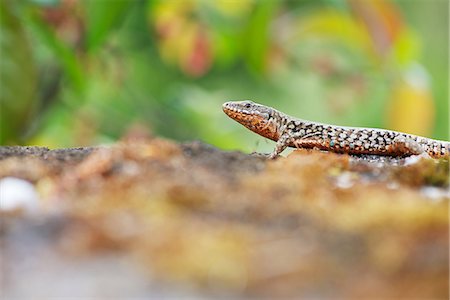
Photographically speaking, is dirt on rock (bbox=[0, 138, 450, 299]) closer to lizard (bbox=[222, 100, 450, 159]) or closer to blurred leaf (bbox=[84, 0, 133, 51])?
lizard (bbox=[222, 100, 450, 159])

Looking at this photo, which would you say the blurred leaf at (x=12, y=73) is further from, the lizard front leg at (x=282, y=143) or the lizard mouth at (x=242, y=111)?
the lizard front leg at (x=282, y=143)

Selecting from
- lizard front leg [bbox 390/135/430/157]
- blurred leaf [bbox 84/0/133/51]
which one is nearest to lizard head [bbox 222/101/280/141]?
lizard front leg [bbox 390/135/430/157]

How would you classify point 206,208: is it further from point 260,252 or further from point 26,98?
point 26,98

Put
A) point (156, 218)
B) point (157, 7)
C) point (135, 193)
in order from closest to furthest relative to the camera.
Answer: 1. point (156, 218)
2. point (135, 193)
3. point (157, 7)

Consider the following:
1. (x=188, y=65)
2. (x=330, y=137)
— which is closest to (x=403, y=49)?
(x=188, y=65)

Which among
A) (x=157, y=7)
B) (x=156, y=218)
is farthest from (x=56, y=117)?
(x=156, y=218)

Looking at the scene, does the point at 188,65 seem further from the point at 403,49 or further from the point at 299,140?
the point at 299,140
